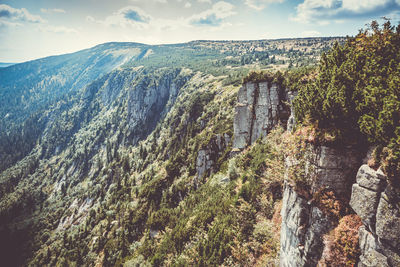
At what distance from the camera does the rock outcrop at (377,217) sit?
29.3 feet

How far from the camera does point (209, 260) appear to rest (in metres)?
26.7

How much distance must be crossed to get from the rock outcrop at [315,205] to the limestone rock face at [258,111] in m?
34.9

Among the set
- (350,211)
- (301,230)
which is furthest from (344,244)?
(301,230)

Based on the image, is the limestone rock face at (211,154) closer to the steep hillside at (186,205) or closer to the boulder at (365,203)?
the steep hillside at (186,205)

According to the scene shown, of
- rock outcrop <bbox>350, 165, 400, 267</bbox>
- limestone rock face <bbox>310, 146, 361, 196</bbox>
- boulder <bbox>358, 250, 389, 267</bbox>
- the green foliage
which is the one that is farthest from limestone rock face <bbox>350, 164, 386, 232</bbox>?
limestone rock face <bbox>310, 146, 361, 196</bbox>

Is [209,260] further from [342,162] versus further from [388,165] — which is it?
[388,165]

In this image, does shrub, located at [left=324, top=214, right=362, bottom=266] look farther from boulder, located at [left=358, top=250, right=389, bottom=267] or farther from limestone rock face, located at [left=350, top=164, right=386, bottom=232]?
limestone rock face, located at [left=350, top=164, right=386, bottom=232]

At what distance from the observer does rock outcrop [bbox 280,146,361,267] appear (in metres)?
12.0

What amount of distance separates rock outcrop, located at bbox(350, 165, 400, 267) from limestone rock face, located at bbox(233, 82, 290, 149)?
123 feet

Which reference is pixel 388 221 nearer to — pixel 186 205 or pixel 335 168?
pixel 335 168

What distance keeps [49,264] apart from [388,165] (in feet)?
541

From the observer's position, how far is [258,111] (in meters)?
48.4

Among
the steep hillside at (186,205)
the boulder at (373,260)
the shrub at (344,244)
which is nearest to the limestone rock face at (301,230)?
the shrub at (344,244)

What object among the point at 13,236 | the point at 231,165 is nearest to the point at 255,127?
the point at 231,165
